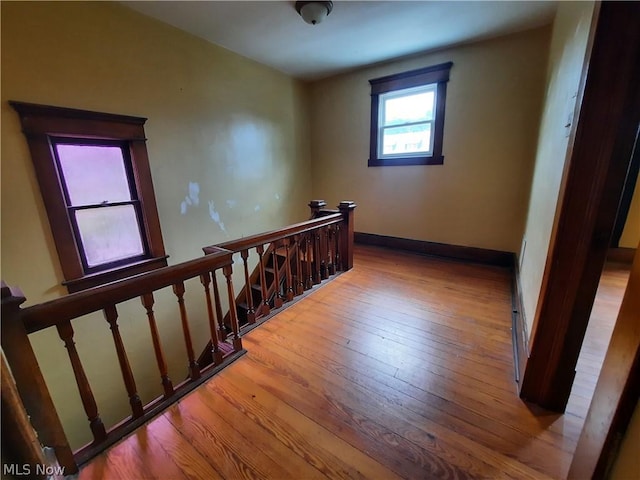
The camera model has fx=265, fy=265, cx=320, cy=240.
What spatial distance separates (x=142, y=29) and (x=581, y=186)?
3.29 metres

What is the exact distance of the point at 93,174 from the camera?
7.34 ft

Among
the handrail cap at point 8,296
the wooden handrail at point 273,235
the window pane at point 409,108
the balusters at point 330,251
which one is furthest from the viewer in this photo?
the window pane at point 409,108

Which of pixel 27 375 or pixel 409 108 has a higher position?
pixel 409 108

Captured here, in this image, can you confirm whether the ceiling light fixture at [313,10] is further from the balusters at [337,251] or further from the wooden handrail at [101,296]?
the wooden handrail at [101,296]

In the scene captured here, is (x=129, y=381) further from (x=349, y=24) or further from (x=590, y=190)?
(x=349, y=24)

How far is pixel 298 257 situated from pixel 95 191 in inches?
71.2

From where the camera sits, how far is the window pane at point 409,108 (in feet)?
10.8

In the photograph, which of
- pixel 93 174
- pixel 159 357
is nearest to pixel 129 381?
pixel 159 357

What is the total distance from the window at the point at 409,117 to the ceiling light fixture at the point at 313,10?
146 cm

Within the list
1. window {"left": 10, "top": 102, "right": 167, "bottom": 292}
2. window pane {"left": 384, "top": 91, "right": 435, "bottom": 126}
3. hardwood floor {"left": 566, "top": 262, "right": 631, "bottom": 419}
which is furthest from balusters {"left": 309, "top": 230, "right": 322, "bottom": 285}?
window pane {"left": 384, "top": 91, "right": 435, "bottom": 126}

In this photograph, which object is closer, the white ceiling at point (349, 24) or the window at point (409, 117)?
the white ceiling at point (349, 24)

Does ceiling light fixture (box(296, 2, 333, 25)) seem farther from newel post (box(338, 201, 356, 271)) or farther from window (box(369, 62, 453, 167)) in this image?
newel post (box(338, 201, 356, 271))

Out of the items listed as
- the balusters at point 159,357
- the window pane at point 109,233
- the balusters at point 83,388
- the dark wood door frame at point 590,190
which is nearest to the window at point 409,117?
the dark wood door frame at point 590,190

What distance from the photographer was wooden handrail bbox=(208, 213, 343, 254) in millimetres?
1757
